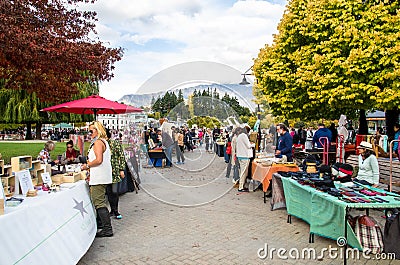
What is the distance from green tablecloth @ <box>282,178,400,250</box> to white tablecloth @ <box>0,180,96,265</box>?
3.25 m

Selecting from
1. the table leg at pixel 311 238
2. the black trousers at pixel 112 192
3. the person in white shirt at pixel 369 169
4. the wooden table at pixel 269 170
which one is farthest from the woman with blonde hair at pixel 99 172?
the person in white shirt at pixel 369 169

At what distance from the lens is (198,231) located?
571 cm

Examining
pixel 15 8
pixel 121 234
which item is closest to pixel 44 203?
pixel 121 234

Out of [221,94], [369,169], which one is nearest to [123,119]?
[221,94]

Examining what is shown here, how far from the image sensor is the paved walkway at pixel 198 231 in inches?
179

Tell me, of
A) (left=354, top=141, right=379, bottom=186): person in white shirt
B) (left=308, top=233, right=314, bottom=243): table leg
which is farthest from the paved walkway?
(left=354, top=141, right=379, bottom=186): person in white shirt

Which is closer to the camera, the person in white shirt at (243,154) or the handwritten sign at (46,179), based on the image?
the handwritten sign at (46,179)

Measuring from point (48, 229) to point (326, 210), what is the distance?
11.7 ft

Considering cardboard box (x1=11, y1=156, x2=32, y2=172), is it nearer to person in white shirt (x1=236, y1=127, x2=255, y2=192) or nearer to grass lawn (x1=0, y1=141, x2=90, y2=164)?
person in white shirt (x1=236, y1=127, x2=255, y2=192)

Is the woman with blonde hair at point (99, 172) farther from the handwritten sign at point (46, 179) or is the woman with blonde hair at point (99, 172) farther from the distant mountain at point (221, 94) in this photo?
the distant mountain at point (221, 94)

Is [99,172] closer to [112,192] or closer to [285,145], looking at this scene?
[112,192]

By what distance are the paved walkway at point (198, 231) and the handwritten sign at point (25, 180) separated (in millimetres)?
1198

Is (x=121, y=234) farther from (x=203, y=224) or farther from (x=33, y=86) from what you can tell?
(x=33, y=86)

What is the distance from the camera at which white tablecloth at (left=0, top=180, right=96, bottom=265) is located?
2.94 metres
